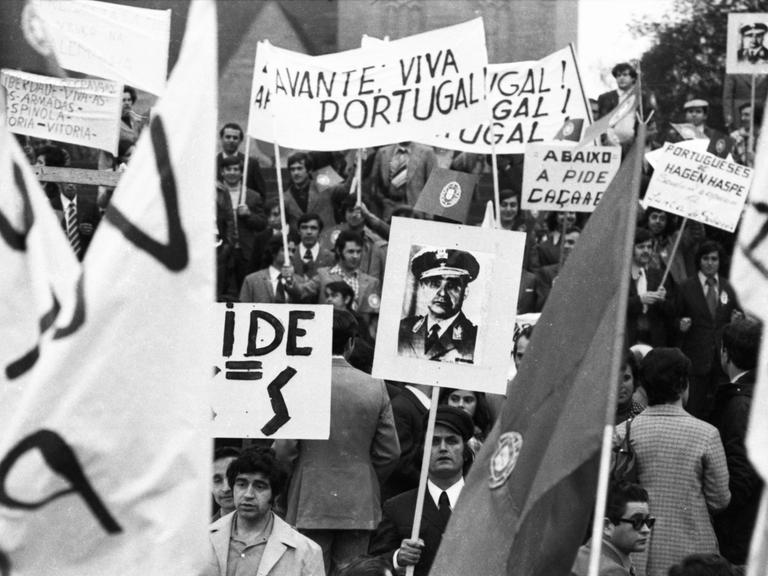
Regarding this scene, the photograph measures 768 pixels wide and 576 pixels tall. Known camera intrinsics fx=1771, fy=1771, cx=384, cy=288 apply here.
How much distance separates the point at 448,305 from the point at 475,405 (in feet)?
6.51

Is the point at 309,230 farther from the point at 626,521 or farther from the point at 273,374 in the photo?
the point at 626,521

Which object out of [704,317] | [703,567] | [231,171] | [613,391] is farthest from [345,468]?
[231,171]

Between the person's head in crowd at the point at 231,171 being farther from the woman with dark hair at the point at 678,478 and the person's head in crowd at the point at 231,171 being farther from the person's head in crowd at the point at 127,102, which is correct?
the woman with dark hair at the point at 678,478

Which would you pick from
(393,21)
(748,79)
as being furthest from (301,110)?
(393,21)

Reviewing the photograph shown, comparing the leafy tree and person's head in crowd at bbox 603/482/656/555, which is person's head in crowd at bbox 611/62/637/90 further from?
the leafy tree

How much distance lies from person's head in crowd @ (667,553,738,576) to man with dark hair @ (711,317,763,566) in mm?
1940

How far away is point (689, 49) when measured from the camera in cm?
2659

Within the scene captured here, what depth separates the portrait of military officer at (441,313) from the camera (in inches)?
298

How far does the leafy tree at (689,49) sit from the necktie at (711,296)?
13331mm

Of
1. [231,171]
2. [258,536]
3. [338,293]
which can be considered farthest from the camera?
[231,171]

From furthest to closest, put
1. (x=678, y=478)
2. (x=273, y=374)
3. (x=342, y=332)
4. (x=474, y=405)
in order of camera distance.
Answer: (x=474, y=405) < (x=342, y=332) < (x=273, y=374) < (x=678, y=478)

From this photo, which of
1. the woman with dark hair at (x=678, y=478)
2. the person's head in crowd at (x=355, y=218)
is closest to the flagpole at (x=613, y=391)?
the woman with dark hair at (x=678, y=478)

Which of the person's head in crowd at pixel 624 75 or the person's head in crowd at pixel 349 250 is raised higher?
the person's head in crowd at pixel 624 75

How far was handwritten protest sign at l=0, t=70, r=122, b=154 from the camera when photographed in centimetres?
1238
